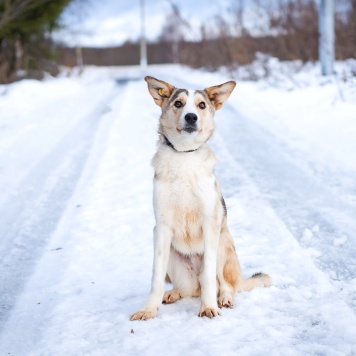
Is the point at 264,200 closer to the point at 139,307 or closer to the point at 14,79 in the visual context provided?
the point at 139,307

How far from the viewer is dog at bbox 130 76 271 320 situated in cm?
388

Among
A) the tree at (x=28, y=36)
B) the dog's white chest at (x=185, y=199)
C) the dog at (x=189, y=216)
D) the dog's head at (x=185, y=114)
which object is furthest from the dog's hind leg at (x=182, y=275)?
the tree at (x=28, y=36)

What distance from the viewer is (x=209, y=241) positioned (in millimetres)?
3887

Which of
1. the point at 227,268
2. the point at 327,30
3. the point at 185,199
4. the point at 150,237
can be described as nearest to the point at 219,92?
the point at 185,199

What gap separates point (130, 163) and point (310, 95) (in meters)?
6.03

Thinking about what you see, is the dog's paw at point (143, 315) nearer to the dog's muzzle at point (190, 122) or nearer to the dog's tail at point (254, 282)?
the dog's tail at point (254, 282)

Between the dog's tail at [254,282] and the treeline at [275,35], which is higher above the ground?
the treeline at [275,35]

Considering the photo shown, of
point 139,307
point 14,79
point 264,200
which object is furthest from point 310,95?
point 14,79

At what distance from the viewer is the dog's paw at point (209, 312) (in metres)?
3.76

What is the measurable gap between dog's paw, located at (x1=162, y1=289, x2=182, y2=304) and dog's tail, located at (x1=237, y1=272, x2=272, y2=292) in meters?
0.45

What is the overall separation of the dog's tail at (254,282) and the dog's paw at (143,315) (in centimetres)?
71

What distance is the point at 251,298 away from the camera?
4.03 metres

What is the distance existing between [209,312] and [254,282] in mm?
550

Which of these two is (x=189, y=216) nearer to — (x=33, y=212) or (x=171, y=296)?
(x=171, y=296)
